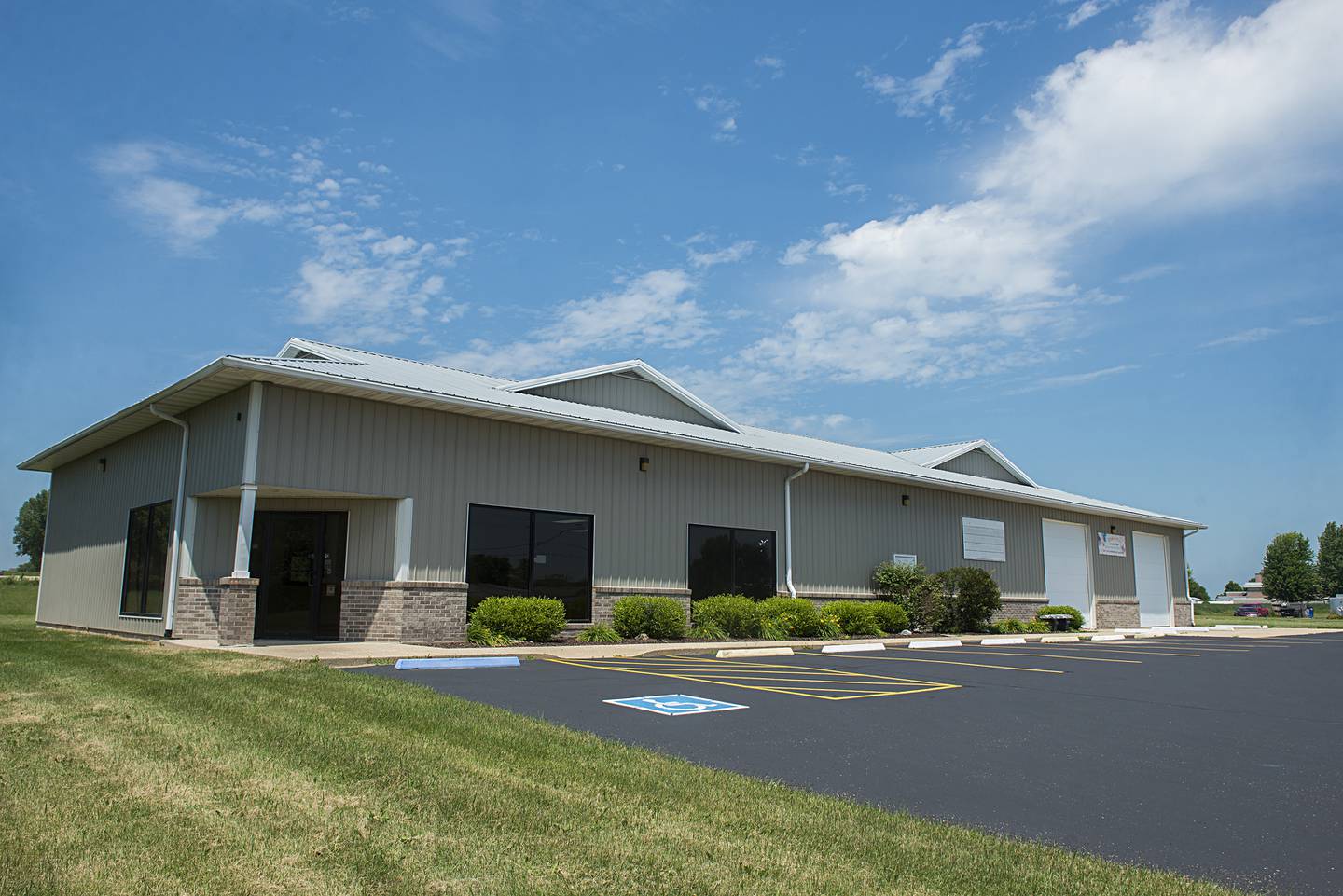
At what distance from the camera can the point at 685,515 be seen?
20156mm

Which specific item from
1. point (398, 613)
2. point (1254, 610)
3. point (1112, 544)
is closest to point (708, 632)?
point (398, 613)

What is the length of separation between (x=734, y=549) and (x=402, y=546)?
25.2ft

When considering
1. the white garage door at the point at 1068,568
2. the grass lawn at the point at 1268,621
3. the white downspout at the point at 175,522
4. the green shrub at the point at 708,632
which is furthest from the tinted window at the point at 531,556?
the grass lawn at the point at 1268,621

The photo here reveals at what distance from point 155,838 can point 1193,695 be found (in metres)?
10.5

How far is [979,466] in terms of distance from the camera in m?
30.7

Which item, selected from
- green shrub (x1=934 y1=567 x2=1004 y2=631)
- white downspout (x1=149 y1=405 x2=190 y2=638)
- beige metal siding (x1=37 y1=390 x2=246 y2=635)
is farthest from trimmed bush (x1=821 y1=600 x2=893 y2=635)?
white downspout (x1=149 y1=405 x2=190 y2=638)

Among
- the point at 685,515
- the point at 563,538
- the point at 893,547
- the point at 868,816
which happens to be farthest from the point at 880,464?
the point at 868,816

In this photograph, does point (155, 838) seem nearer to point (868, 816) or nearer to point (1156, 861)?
point (868, 816)

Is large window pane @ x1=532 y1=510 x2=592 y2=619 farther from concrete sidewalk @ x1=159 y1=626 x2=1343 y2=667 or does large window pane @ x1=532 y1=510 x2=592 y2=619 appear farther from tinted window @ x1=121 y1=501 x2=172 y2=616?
tinted window @ x1=121 y1=501 x2=172 y2=616

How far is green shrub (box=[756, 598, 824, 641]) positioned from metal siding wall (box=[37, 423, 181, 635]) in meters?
11.0

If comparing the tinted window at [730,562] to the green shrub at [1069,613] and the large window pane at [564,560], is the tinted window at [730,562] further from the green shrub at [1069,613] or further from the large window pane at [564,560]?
the green shrub at [1069,613]

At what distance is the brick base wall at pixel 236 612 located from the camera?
14141mm

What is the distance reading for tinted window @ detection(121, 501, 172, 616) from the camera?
17.4 m

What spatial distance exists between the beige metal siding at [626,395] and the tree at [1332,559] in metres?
97.7
